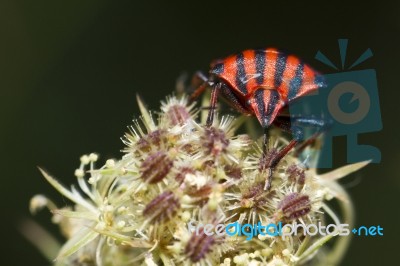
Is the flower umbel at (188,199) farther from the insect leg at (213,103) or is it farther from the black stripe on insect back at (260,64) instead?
the black stripe on insect back at (260,64)

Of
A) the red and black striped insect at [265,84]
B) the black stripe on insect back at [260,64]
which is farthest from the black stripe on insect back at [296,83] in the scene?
the black stripe on insect back at [260,64]

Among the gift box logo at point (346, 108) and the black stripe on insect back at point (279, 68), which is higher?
the black stripe on insect back at point (279, 68)

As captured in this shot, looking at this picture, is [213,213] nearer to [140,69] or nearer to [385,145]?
[385,145]

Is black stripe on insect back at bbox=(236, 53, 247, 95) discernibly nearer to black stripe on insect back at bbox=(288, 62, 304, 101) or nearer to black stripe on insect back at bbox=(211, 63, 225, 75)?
black stripe on insect back at bbox=(211, 63, 225, 75)

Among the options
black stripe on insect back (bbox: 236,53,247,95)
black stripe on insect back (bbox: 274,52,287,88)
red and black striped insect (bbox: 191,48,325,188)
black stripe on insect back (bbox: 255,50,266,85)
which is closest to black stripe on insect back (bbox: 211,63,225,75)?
red and black striped insect (bbox: 191,48,325,188)

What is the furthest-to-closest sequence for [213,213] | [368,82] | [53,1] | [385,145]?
[53,1] → [385,145] → [368,82] → [213,213]

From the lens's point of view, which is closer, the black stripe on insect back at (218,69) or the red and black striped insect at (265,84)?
the red and black striped insect at (265,84)

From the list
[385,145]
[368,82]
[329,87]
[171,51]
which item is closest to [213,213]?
[329,87]
